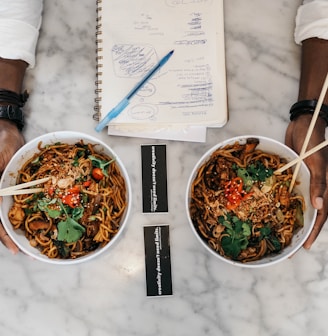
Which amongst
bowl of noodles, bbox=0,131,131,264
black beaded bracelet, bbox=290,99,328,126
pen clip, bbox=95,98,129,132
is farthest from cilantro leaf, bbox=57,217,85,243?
black beaded bracelet, bbox=290,99,328,126

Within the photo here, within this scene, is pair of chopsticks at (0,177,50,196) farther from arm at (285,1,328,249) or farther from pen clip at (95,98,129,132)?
arm at (285,1,328,249)

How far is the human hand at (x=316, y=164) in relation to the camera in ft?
3.28

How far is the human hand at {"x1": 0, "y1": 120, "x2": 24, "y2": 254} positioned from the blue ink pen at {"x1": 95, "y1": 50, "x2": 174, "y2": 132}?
170 millimetres

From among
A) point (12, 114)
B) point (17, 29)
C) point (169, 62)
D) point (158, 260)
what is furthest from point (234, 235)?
point (17, 29)

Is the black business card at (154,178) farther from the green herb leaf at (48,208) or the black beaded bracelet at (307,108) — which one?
the black beaded bracelet at (307,108)

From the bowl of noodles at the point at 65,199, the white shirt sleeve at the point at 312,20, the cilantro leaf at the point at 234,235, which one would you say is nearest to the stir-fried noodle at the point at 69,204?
the bowl of noodles at the point at 65,199

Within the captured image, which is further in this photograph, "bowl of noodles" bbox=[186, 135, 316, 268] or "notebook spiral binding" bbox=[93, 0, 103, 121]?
"notebook spiral binding" bbox=[93, 0, 103, 121]

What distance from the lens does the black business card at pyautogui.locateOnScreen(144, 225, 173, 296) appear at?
1065 mm

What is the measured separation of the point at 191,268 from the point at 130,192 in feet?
0.73

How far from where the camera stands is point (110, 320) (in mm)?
1062

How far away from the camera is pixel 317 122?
42.0 inches

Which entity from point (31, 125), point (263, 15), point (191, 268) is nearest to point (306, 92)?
point (263, 15)

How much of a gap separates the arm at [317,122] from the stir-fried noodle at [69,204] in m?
0.38

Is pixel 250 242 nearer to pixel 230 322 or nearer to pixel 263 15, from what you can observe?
pixel 230 322
